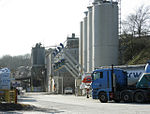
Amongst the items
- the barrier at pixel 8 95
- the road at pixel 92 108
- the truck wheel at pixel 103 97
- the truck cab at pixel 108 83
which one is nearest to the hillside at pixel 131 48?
the truck cab at pixel 108 83

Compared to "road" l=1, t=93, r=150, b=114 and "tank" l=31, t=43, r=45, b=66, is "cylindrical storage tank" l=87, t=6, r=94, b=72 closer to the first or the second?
"road" l=1, t=93, r=150, b=114

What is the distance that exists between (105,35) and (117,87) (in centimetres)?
1510

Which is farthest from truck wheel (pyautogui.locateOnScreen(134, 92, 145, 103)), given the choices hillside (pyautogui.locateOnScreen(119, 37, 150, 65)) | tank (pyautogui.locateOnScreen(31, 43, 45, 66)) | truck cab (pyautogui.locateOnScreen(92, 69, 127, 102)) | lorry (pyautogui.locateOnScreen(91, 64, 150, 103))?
tank (pyautogui.locateOnScreen(31, 43, 45, 66))

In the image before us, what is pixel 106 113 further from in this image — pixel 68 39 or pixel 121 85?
pixel 68 39

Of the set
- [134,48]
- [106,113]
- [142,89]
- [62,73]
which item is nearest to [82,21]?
[134,48]

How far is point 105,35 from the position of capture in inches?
1563

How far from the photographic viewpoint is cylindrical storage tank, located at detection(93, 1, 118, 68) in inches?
1561

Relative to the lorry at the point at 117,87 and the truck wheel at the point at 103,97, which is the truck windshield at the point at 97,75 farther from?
the truck wheel at the point at 103,97

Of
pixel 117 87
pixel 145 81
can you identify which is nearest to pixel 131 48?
pixel 117 87

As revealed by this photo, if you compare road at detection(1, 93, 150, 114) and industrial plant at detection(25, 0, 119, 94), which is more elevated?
industrial plant at detection(25, 0, 119, 94)

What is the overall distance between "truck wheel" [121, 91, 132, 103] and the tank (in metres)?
62.5

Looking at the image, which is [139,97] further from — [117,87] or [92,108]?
[92,108]

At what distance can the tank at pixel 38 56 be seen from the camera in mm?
85312

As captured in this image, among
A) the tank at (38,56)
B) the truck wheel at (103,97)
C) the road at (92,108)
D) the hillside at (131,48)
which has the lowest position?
the road at (92,108)
